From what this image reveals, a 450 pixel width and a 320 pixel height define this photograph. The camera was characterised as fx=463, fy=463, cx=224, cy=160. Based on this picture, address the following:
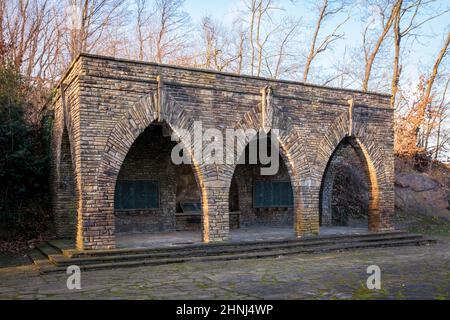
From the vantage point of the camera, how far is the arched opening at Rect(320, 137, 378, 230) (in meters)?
14.1

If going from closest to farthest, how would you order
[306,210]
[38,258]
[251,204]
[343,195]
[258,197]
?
[38,258], [306,210], [251,204], [258,197], [343,195]

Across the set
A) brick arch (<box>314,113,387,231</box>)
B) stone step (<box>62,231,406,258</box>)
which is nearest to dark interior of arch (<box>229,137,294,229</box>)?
brick arch (<box>314,113,387,231</box>)

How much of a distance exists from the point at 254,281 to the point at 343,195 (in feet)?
36.6

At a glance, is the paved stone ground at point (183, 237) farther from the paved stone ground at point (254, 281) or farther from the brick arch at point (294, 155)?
the paved stone ground at point (254, 281)

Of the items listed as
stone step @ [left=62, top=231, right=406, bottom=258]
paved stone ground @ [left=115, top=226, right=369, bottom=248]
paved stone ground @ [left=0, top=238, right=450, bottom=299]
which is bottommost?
paved stone ground @ [left=0, top=238, right=450, bottom=299]

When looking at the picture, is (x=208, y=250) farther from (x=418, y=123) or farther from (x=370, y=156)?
(x=418, y=123)

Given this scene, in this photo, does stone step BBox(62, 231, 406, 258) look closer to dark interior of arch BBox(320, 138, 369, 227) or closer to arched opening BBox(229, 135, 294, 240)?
arched opening BBox(229, 135, 294, 240)

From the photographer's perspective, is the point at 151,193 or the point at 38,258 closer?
the point at 38,258

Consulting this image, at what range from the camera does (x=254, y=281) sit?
8.10m

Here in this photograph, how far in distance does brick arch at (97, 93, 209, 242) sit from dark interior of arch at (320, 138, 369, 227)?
6.71 meters

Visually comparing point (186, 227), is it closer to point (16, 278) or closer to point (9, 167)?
point (9, 167)

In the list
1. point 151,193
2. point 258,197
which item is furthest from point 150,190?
point 258,197

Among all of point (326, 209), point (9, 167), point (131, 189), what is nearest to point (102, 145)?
point (131, 189)
